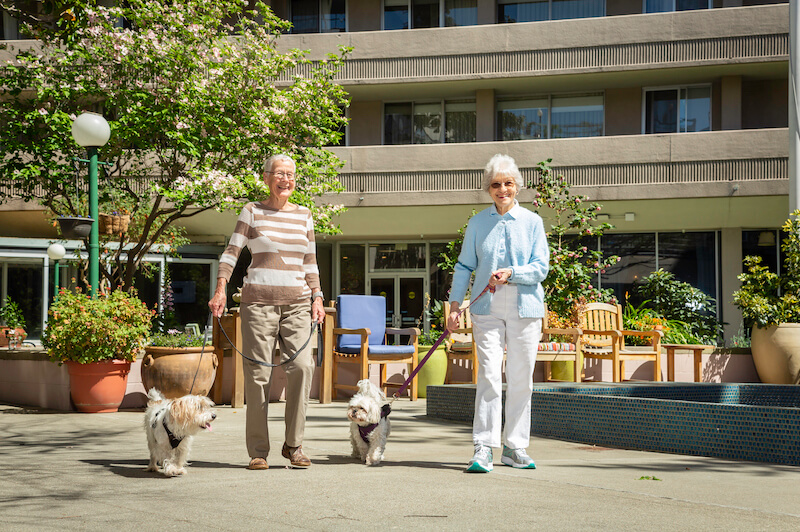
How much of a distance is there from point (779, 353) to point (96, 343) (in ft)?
30.7

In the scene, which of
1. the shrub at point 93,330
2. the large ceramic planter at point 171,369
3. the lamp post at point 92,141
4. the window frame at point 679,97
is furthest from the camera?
the window frame at point 679,97

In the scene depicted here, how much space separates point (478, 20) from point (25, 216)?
472 inches

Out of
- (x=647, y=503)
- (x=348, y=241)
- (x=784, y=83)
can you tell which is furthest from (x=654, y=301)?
(x=647, y=503)

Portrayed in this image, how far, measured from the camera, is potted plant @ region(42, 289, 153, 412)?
8883 mm

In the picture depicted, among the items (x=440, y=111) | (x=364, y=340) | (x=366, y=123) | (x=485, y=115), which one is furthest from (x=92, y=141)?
(x=440, y=111)

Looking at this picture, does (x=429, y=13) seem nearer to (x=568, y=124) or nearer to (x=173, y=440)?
(x=568, y=124)

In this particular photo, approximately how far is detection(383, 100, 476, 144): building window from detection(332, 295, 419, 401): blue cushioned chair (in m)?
11.4

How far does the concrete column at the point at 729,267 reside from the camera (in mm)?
20203

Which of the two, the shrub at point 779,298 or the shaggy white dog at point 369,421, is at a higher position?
the shrub at point 779,298

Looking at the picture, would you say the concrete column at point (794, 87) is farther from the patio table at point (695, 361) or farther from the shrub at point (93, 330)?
the shrub at point (93, 330)

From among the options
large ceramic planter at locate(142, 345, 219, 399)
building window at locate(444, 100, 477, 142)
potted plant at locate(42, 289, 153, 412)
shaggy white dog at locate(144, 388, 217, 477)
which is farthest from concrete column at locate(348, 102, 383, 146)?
shaggy white dog at locate(144, 388, 217, 477)

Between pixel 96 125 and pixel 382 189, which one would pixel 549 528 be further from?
pixel 382 189

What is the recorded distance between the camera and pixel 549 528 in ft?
12.0

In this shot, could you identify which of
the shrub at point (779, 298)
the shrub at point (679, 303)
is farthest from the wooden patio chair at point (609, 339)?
the shrub at point (679, 303)
